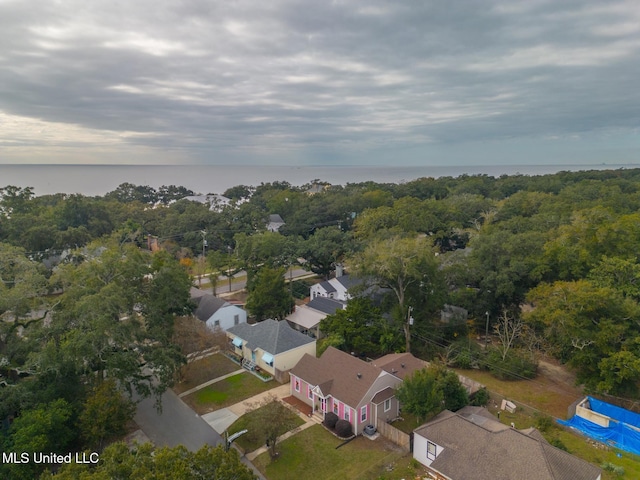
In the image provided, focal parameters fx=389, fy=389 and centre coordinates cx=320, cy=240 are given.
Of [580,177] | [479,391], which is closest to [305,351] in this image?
[479,391]

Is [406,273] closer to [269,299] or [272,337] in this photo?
[272,337]

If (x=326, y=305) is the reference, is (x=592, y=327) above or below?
above

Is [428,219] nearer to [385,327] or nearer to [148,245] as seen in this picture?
[385,327]

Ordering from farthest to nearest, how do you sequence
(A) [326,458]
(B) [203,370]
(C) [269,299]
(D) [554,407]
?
(C) [269,299]
(B) [203,370]
(D) [554,407]
(A) [326,458]

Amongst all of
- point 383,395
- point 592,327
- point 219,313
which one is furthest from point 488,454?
point 219,313

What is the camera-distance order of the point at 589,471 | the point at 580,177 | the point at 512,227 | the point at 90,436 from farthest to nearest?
the point at 580,177 → the point at 512,227 → the point at 90,436 → the point at 589,471

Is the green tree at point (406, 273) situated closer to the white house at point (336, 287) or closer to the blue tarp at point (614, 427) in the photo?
the white house at point (336, 287)

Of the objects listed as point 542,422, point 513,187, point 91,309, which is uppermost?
point 513,187
